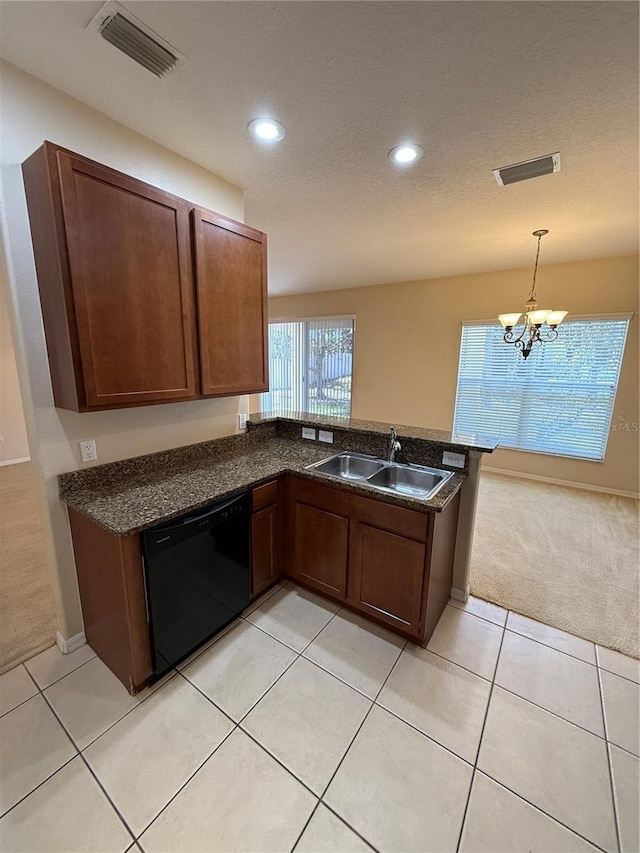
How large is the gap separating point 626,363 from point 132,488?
16.7ft

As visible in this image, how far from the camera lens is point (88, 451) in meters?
1.79

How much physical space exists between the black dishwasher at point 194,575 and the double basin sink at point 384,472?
665 millimetres

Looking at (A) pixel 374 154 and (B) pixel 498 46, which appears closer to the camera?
(B) pixel 498 46

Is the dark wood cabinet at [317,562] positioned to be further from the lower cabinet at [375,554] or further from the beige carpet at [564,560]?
the beige carpet at [564,560]

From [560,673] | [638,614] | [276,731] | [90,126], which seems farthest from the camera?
[638,614]

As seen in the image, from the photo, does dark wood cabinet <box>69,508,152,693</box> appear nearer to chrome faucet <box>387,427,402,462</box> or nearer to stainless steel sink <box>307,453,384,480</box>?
stainless steel sink <box>307,453,384,480</box>

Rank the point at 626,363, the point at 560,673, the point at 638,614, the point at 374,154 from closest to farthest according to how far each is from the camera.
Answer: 1. the point at 560,673
2. the point at 374,154
3. the point at 638,614
4. the point at 626,363

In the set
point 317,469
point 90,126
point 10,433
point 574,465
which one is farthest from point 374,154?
point 10,433

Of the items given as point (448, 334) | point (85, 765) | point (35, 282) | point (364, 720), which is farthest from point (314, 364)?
point (85, 765)

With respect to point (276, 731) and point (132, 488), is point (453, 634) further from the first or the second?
point (132, 488)

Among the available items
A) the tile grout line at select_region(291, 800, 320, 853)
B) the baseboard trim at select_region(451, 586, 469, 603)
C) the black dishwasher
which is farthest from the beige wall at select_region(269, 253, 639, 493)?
the tile grout line at select_region(291, 800, 320, 853)

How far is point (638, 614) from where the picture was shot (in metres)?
2.20

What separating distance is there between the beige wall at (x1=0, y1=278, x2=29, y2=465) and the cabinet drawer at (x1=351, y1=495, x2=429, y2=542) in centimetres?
488

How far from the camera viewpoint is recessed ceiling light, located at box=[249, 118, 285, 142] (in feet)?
5.54
